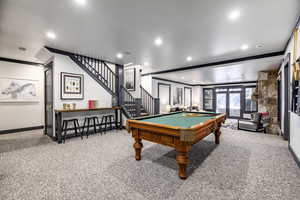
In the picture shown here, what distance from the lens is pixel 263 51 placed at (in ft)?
13.5

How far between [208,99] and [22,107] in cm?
1251

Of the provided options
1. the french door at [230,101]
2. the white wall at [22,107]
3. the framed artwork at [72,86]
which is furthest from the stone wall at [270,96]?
the white wall at [22,107]

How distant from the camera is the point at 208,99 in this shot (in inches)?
484

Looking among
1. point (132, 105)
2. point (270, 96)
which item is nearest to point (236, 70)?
point (270, 96)

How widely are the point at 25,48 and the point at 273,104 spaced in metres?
9.02

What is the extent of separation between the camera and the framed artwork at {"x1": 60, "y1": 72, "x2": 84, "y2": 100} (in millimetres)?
4266

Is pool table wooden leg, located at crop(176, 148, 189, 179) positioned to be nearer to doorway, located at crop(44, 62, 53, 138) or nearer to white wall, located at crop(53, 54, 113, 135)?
white wall, located at crop(53, 54, 113, 135)

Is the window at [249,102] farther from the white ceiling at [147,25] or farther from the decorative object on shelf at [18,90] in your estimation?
the decorative object on shelf at [18,90]

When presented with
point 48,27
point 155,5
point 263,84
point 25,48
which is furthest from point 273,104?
point 25,48

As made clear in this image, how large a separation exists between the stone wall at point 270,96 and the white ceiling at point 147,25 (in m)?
2.32

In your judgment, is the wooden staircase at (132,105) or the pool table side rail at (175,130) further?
the wooden staircase at (132,105)

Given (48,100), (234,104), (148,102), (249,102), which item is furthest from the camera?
(234,104)

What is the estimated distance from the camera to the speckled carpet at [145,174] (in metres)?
1.79

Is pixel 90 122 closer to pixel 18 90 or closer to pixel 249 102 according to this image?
pixel 18 90
